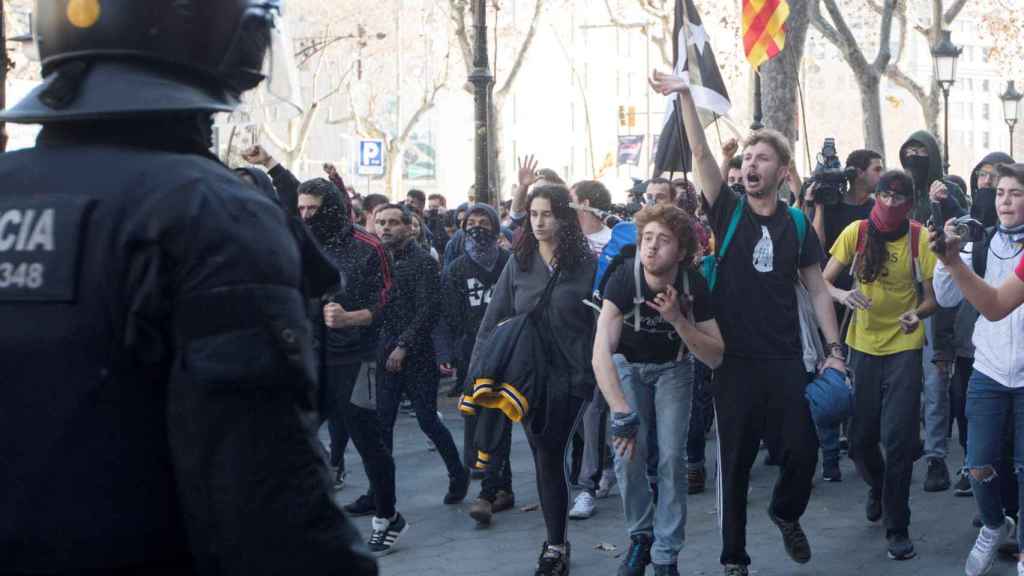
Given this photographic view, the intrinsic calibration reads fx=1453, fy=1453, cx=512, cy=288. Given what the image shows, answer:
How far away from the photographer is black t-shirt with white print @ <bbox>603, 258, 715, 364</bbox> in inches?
257

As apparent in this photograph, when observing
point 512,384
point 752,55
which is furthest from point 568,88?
point 512,384

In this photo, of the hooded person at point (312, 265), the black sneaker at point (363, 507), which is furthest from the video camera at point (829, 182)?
the hooded person at point (312, 265)

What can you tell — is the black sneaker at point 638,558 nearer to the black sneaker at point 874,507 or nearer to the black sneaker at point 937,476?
the black sneaker at point 874,507

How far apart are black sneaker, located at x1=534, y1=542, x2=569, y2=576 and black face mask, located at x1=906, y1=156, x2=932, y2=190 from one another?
14.5 ft

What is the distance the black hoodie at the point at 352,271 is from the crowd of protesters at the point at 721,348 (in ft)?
0.04

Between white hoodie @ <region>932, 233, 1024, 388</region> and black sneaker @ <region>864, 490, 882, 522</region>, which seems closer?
white hoodie @ <region>932, 233, 1024, 388</region>

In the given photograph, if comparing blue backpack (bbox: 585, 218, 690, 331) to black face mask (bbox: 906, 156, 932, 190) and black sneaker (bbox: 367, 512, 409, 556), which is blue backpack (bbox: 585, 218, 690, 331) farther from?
black face mask (bbox: 906, 156, 932, 190)

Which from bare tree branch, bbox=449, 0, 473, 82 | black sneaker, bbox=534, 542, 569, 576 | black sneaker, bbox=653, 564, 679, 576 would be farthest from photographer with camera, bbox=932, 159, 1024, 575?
bare tree branch, bbox=449, 0, 473, 82

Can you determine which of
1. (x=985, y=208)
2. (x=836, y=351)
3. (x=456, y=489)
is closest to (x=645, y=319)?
(x=836, y=351)

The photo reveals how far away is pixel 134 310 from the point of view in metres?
1.93

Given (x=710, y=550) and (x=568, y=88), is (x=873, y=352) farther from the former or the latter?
(x=568, y=88)

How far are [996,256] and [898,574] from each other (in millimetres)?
1579

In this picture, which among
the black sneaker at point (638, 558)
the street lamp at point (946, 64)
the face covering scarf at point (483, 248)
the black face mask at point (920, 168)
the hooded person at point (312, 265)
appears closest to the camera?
the hooded person at point (312, 265)

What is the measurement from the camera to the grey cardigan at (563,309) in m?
7.15
